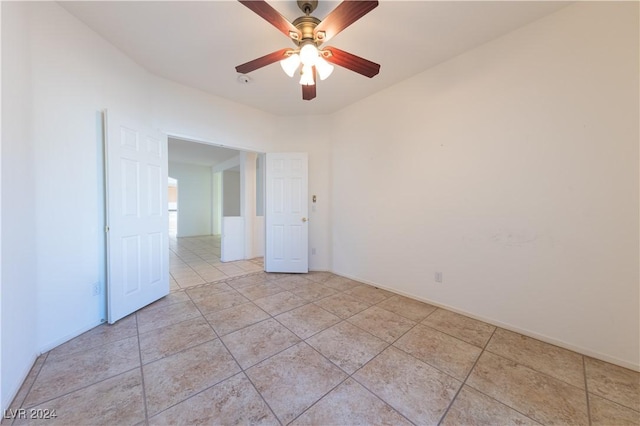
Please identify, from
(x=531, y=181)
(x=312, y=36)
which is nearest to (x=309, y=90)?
(x=312, y=36)

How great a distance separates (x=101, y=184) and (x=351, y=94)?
316 cm

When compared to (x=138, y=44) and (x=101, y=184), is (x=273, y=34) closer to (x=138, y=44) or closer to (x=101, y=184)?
(x=138, y=44)

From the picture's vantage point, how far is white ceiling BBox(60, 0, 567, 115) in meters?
1.83

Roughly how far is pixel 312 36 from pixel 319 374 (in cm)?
250

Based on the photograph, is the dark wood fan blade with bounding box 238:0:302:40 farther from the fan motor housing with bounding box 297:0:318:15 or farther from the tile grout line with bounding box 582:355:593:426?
the tile grout line with bounding box 582:355:593:426

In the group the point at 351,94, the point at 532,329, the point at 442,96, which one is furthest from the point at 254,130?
the point at 532,329

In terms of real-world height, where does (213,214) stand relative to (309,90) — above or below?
below

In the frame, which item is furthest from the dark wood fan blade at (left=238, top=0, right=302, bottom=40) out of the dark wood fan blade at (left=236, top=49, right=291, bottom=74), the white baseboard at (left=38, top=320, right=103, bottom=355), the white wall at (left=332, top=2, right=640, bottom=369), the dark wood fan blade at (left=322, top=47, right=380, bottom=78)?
the white baseboard at (left=38, top=320, right=103, bottom=355)

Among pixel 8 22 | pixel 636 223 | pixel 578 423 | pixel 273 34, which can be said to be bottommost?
pixel 578 423

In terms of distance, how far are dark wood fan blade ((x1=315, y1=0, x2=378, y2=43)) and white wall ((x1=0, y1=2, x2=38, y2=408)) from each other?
200cm

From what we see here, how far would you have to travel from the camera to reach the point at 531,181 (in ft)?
6.67

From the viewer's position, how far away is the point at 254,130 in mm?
3781

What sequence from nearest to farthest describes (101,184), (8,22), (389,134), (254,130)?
(8,22) < (101,184) < (389,134) < (254,130)

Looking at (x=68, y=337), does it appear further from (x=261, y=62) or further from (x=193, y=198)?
(x=193, y=198)
